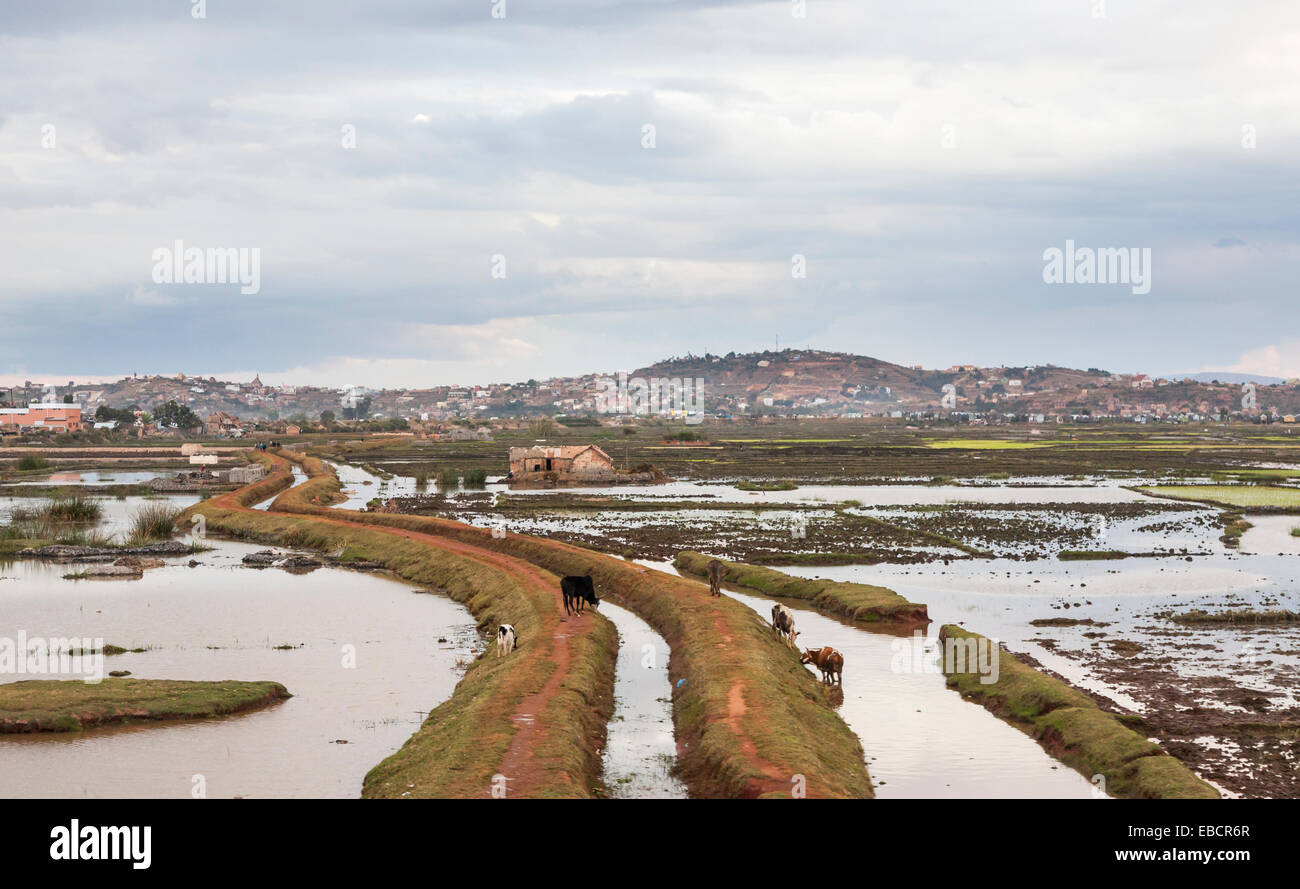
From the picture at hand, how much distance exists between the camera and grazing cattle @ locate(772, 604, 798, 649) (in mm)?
30047

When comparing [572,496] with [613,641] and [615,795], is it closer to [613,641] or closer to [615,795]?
[613,641]

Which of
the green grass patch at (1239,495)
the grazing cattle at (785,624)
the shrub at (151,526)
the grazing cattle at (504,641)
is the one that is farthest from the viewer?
the green grass patch at (1239,495)

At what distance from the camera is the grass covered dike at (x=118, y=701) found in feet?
74.5

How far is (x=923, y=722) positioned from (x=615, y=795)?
7809mm

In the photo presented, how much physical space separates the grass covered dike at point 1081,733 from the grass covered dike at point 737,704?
368cm

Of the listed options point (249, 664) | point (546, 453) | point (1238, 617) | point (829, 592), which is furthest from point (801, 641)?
point (546, 453)

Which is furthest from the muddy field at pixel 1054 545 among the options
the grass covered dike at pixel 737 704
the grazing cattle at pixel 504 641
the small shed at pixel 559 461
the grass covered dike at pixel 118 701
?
the grass covered dike at pixel 118 701

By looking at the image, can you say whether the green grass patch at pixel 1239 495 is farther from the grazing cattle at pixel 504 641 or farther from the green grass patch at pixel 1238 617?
the grazing cattle at pixel 504 641

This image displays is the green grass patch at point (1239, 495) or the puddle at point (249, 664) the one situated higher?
the green grass patch at point (1239, 495)

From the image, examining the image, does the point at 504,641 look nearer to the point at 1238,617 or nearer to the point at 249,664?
the point at 249,664

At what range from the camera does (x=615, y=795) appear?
18719 millimetres

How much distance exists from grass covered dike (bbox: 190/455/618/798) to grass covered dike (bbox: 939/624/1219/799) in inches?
334

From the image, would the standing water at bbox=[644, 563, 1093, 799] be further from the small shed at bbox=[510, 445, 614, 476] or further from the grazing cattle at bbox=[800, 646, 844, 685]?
the small shed at bbox=[510, 445, 614, 476]
